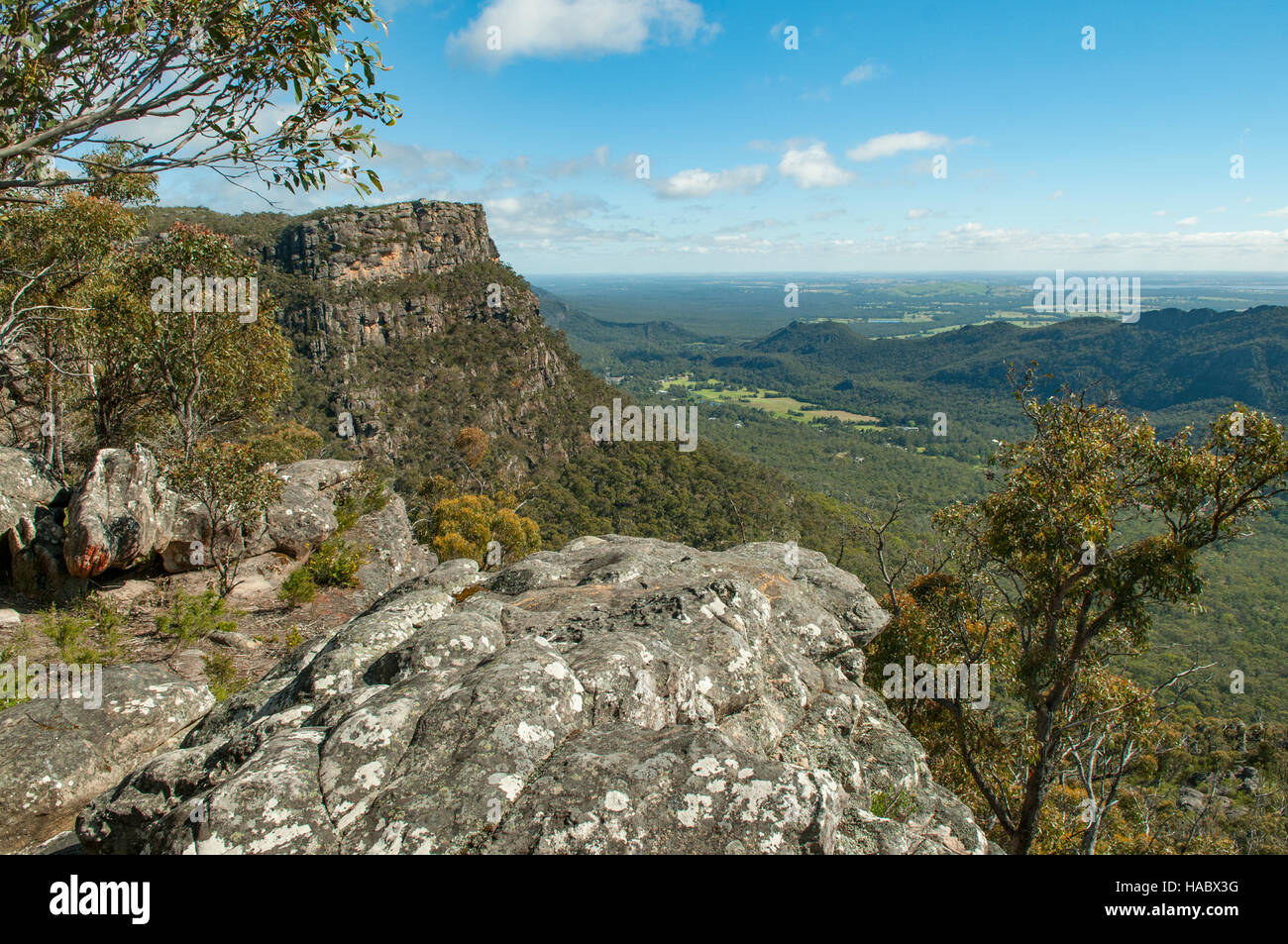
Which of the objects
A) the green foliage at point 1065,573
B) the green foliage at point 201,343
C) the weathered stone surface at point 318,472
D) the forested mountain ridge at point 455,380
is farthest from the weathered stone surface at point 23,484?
the forested mountain ridge at point 455,380

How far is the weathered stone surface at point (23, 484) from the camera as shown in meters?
13.4

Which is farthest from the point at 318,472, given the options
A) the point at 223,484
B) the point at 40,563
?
the point at 40,563

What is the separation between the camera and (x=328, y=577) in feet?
56.3

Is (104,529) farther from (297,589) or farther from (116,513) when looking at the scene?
(297,589)

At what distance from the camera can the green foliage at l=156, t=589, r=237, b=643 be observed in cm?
1307

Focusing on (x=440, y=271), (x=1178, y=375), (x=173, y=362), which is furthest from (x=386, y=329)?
(x=1178, y=375)

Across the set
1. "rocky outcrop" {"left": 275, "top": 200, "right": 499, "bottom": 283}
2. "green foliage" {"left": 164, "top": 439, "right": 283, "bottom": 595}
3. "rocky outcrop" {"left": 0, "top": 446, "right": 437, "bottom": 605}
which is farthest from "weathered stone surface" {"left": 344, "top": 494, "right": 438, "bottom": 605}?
"rocky outcrop" {"left": 275, "top": 200, "right": 499, "bottom": 283}

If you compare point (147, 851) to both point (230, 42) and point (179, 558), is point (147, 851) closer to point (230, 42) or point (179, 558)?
point (230, 42)

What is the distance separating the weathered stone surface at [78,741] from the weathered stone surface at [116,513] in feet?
17.8

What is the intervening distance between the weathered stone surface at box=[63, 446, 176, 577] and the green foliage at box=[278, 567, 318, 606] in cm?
296

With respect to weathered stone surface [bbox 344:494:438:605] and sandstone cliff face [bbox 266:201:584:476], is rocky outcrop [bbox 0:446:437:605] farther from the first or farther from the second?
sandstone cliff face [bbox 266:201:584:476]

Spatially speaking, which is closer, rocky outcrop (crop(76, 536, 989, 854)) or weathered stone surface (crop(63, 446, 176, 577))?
rocky outcrop (crop(76, 536, 989, 854))
